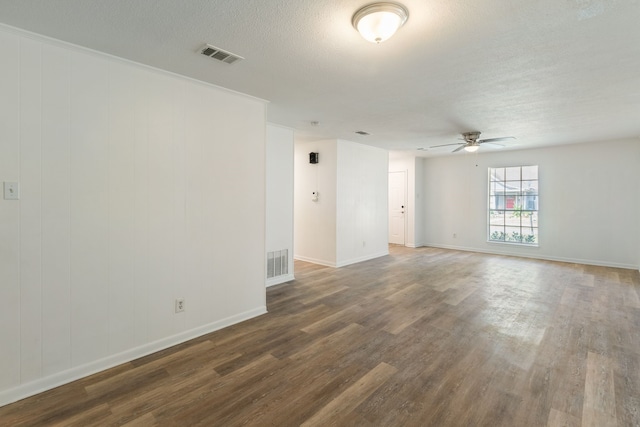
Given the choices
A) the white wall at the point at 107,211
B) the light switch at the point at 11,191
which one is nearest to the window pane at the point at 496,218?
the white wall at the point at 107,211

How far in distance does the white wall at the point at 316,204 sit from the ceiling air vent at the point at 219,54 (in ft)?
11.4

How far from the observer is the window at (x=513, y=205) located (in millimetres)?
6848

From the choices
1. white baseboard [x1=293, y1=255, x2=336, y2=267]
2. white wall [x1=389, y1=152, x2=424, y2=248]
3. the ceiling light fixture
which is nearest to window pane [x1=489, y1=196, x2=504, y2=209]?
white wall [x1=389, y1=152, x2=424, y2=248]

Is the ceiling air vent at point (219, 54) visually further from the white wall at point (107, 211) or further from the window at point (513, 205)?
the window at point (513, 205)

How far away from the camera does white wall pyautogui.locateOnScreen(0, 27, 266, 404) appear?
207 centimetres

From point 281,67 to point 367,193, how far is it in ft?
14.3

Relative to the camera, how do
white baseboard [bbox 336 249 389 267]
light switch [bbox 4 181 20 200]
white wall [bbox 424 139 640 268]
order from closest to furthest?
light switch [bbox 4 181 20 200] < white wall [bbox 424 139 640 268] < white baseboard [bbox 336 249 389 267]

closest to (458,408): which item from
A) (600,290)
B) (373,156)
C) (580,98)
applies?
(580,98)

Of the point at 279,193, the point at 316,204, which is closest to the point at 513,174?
the point at 316,204

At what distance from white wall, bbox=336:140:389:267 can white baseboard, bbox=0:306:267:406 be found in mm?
3192

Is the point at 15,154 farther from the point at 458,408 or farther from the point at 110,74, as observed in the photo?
the point at 458,408

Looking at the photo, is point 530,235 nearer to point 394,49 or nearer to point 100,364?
point 394,49

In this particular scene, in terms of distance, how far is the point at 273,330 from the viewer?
3113 mm

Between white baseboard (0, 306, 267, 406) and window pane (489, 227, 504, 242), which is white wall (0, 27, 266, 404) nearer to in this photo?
white baseboard (0, 306, 267, 406)
